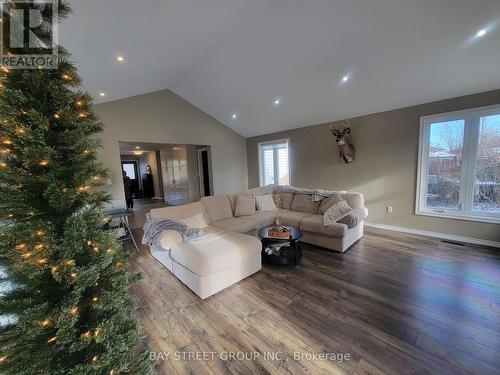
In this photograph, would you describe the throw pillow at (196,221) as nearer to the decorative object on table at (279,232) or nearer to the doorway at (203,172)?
Answer: the decorative object on table at (279,232)

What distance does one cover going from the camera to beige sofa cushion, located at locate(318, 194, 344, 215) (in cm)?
365

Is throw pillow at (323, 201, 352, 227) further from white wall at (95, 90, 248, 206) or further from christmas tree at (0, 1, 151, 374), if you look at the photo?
white wall at (95, 90, 248, 206)

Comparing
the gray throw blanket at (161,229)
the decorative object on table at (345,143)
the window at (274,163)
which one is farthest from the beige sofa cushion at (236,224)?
the window at (274,163)

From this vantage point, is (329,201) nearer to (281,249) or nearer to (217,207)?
(281,249)

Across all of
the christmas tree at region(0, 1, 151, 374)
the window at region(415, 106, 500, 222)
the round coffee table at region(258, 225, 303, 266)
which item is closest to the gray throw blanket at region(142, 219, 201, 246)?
the round coffee table at region(258, 225, 303, 266)

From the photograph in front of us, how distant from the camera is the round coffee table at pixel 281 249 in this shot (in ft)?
9.25

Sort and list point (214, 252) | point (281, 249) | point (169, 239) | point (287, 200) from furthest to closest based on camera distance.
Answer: point (287, 200) < point (281, 249) < point (169, 239) < point (214, 252)

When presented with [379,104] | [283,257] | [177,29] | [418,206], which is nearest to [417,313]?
[283,257]

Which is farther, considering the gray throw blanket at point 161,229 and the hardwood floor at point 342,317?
the gray throw blanket at point 161,229

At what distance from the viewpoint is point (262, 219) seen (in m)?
3.73

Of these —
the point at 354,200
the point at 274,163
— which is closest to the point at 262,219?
the point at 354,200

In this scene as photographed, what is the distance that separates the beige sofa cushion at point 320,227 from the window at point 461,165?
6.55 feet

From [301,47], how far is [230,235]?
10.1 feet

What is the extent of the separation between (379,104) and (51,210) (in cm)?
491
